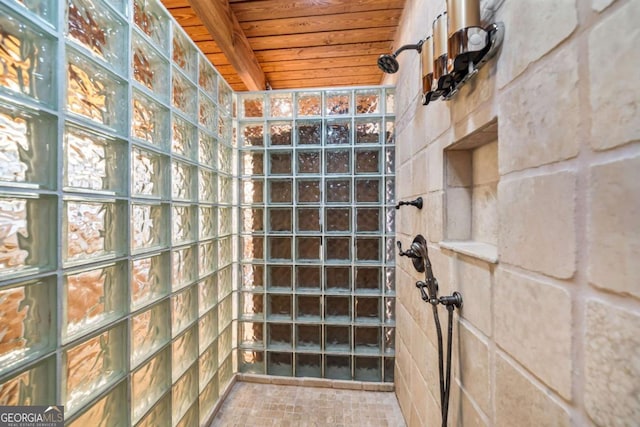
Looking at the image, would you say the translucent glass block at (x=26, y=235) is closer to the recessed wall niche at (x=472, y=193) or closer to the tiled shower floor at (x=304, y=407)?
the recessed wall niche at (x=472, y=193)

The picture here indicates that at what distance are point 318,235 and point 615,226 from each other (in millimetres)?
1386

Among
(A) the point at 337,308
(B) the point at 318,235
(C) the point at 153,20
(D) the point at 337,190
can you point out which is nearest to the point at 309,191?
(D) the point at 337,190

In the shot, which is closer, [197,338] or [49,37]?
[49,37]

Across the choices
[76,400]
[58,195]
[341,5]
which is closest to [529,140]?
[58,195]

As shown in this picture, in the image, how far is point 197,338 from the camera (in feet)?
3.94

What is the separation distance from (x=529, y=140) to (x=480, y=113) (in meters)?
0.19

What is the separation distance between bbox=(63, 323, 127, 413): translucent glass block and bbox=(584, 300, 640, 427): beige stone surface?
1059 millimetres

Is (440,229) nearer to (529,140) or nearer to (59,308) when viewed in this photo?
(529,140)

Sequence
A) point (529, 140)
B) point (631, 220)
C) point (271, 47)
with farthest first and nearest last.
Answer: point (271, 47) → point (529, 140) → point (631, 220)

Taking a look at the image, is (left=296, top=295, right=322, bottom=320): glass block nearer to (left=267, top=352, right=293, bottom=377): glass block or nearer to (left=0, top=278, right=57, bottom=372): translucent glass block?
(left=267, top=352, right=293, bottom=377): glass block

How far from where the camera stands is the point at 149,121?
93 cm

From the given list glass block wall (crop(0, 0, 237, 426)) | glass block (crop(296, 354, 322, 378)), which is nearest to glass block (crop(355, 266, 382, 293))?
glass block (crop(296, 354, 322, 378))

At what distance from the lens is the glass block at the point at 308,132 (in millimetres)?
1661

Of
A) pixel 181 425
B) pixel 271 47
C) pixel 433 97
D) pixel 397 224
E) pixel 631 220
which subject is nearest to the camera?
pixel 631 220
